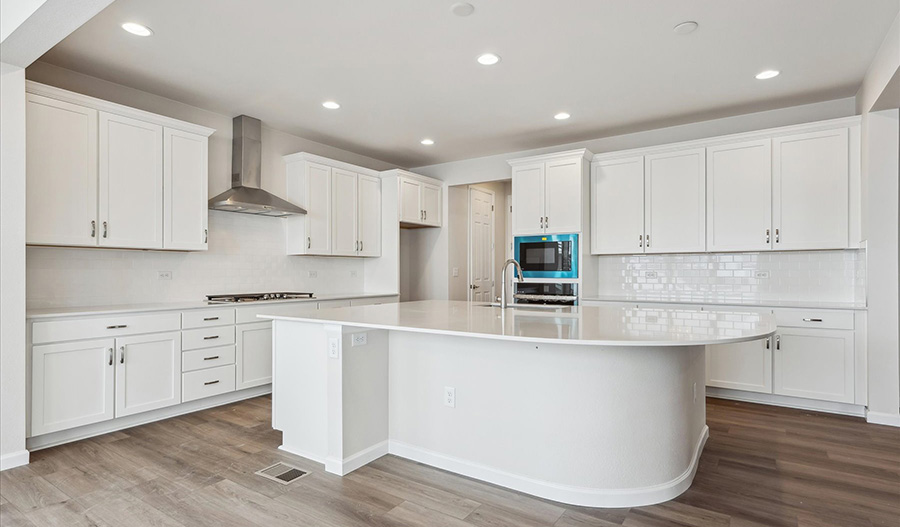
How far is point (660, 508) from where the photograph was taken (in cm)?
230

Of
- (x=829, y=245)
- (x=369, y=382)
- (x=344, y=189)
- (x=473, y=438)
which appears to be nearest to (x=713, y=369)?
(x=829, y=245)

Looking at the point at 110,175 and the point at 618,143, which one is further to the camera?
the point at 618,143

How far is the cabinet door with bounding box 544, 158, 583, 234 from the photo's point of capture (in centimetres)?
505

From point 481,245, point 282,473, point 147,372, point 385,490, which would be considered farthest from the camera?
point 481,245

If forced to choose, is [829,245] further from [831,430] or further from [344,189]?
[344,189]

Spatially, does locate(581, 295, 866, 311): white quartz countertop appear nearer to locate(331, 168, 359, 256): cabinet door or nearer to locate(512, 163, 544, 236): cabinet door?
locate(512, 163, 544, 236): cabinet door

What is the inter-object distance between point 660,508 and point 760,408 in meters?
2.38

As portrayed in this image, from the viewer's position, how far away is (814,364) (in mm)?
3938

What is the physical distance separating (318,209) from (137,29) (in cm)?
250

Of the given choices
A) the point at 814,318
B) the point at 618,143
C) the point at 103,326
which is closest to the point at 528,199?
the point at 618,143

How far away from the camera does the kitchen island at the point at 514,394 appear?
2.34 metres

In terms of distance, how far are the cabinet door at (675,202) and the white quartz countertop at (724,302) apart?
0.51m

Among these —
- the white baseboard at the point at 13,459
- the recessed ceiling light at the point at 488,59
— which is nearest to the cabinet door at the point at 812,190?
the recessed ceiling light at the point at 488,59

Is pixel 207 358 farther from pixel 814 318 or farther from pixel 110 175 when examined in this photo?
pixel 814 318
